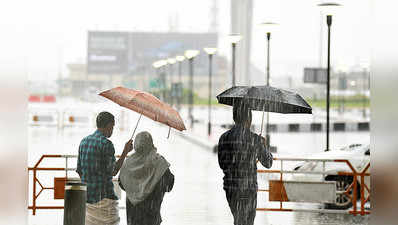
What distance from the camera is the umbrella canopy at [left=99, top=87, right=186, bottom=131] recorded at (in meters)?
8.30

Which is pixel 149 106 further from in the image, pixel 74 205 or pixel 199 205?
pixel 199 205

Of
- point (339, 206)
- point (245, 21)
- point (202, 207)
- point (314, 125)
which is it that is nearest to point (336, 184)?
point (339, 206)

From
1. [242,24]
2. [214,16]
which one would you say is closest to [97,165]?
[242,24]

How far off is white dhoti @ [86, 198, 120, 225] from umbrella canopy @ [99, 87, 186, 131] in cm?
125

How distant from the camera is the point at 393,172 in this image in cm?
511

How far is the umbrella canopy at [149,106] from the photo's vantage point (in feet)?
27.2

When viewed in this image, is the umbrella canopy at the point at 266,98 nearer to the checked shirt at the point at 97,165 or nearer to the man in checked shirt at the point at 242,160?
the man in checked shirt at the point at 242,160

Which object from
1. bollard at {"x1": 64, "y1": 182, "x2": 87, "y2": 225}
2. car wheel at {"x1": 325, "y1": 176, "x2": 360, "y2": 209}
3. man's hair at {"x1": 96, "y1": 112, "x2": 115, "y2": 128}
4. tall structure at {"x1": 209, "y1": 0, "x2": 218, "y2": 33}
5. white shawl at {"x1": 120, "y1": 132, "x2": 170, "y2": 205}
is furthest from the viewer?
tall structure at {"x1": 209, "y1": 0, "x2": 218, "y2": 33}

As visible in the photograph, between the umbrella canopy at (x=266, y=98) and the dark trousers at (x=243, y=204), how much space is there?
1.06 m

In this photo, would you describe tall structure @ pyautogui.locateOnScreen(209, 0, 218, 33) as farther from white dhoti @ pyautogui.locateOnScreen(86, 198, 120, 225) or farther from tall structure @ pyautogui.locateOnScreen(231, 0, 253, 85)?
white dhoti @ pyautogui.locateOnScreen(86, 198, 120, 225)

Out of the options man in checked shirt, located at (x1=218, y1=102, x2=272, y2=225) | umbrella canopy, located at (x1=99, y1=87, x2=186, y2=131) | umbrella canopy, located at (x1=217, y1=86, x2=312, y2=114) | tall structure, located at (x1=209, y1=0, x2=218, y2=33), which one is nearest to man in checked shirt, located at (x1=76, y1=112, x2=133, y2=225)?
man in checked shirt, located at (x1=218, y1=102, x2=272, y2=225)

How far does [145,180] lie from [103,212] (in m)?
0.57

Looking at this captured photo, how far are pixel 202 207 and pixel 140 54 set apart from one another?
12182 cm

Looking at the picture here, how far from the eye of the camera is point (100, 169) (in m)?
7.21
